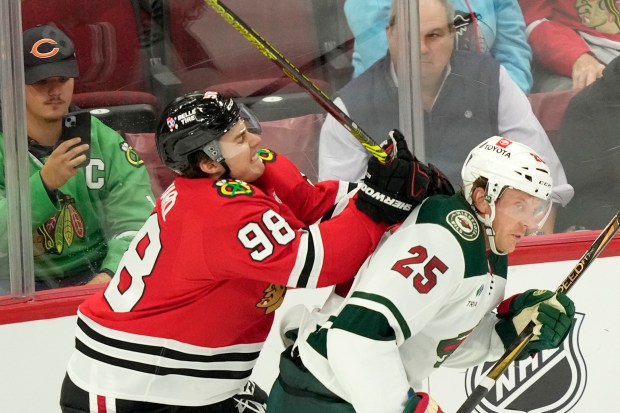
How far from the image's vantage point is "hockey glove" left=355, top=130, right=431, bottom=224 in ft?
7.21

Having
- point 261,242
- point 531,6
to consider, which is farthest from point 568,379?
point 261,242

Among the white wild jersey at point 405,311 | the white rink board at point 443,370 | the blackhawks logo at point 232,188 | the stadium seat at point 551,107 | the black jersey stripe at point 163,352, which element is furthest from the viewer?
the stadium seat at point 551,107

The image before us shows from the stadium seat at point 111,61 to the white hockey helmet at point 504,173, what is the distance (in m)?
1.11

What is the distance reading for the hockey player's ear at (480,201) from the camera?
2264 mm

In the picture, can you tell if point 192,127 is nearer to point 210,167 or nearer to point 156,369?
point 210,167

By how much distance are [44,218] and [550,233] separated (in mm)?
1380

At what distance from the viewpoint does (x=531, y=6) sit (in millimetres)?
3322

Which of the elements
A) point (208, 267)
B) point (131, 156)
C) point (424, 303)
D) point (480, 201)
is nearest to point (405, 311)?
point (424, 303)

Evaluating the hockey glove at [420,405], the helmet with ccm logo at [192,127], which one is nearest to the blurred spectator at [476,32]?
the helmet with ccm logo at [192,127]

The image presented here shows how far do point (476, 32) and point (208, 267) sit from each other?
1.37 metres

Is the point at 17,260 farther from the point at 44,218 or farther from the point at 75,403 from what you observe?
the point at 75,403

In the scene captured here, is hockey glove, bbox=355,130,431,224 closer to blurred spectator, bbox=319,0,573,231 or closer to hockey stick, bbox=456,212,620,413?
hockey stick, bbox=456,212,620,413

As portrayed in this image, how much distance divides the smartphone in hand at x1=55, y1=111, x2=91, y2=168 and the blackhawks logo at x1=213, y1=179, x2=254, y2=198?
0.86 metres

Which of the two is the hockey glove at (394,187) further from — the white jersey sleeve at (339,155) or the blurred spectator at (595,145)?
the blurred spectator at (595,145)
